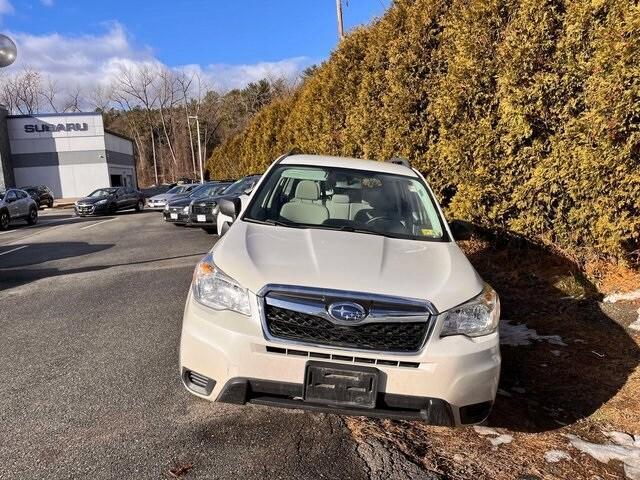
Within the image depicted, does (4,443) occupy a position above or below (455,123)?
below

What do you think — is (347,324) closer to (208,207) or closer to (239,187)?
(208,207)

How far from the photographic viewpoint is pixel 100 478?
2.51m

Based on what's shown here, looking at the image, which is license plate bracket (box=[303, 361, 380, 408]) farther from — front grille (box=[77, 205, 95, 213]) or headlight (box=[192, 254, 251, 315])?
front grille (box=[77, 205, 95, 213])

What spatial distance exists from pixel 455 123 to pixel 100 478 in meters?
6.46

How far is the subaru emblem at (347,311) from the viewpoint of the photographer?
8.29 feet

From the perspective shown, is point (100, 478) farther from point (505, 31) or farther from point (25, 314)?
point (505, 31)

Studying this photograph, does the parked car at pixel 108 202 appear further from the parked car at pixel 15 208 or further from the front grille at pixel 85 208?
the parked car at pixel 15 208

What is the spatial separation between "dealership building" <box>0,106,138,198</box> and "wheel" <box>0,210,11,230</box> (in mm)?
28307

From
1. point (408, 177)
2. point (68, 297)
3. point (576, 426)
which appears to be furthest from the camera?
point (68, 297)

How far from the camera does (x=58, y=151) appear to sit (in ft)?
142

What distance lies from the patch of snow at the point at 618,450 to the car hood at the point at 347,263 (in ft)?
3.83

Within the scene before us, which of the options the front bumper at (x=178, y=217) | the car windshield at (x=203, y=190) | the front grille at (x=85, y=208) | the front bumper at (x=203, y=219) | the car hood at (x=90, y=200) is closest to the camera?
the front bumper at (x=203, y=219)

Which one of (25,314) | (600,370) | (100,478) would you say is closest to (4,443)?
(100,478)

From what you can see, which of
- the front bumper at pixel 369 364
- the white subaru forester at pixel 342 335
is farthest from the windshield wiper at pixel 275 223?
the front bumper at pixel 369 364
